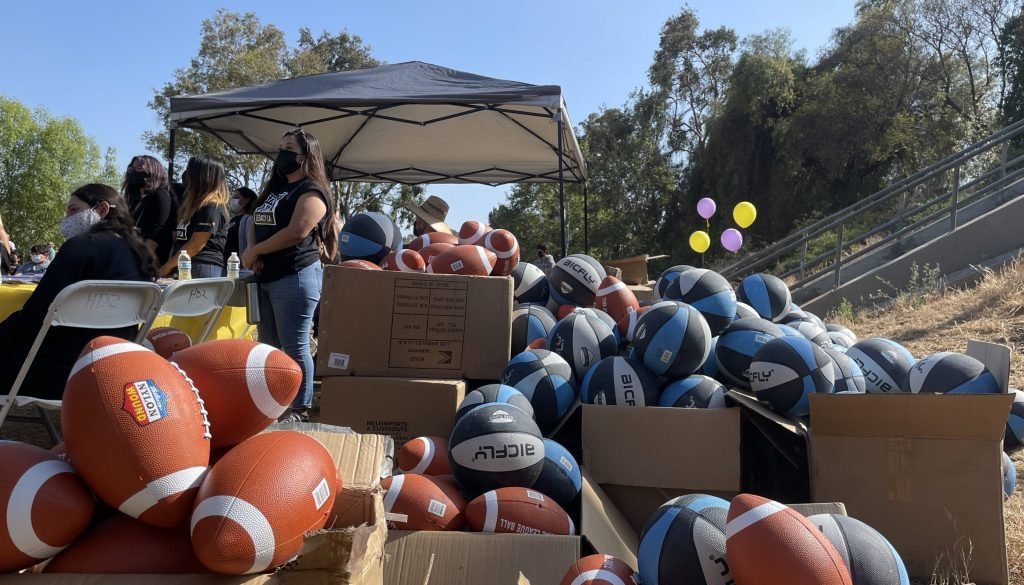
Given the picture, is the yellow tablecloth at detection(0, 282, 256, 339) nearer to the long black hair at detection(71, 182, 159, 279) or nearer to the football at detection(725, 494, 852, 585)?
the long black hair at detection(71, 182, 159, 279)

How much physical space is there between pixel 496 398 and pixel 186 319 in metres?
2.46

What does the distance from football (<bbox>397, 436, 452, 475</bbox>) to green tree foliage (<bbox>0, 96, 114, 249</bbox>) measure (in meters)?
34.9

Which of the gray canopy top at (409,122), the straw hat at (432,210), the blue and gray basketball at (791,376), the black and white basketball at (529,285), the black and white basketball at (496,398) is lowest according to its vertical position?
the black and white basketball at (496,398)

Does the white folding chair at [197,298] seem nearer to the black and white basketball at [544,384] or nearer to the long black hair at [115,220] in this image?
the long black hair at [115,220]

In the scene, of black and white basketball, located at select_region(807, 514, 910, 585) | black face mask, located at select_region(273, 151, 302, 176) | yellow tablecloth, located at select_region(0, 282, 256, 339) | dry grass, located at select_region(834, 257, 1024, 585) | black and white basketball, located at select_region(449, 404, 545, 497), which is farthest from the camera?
dry grass, located at select_region(834, 257, 1024, 585)

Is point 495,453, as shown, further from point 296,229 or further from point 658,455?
point 296,229

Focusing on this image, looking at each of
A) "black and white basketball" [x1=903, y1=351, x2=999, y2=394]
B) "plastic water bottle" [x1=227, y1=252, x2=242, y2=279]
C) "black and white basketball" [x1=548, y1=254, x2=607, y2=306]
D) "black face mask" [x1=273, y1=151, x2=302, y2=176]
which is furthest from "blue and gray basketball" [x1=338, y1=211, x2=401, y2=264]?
"black and white basketball" [x1=903, y1=351, x2=999, y2=394]

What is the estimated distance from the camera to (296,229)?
434 cm

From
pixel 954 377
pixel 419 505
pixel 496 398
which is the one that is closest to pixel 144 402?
pixel 419 505

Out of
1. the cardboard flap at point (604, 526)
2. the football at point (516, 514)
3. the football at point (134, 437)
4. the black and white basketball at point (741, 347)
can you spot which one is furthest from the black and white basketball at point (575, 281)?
the football at point (134, 437)

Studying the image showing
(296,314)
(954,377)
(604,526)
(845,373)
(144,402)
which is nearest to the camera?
(144,402)

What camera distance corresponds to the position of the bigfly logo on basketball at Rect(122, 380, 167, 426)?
72.1 inches

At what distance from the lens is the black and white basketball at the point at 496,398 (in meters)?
3.54

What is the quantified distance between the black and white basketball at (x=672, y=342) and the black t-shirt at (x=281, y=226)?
2.10 metres
